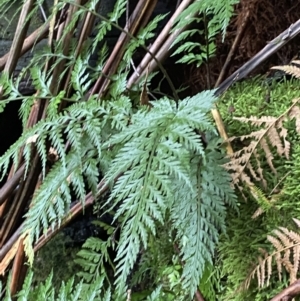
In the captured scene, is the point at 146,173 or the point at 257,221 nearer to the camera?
the point at 146,173

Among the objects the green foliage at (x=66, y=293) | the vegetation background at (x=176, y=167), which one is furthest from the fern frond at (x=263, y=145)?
the green foliage at (x=66, y=293)

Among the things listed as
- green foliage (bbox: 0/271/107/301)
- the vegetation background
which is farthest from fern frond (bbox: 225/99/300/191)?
green foliage (bbox: 0/271/107/301)

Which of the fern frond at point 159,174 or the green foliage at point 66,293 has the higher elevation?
the fern frond at point 159,174

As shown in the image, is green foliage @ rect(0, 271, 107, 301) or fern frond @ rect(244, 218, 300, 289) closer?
fern frond @ rect(244, 218, 300, 289)

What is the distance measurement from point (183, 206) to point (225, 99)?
1.08ft

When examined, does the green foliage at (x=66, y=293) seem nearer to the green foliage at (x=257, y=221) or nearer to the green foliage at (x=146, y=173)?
the green foliage at (x=146, y=173)

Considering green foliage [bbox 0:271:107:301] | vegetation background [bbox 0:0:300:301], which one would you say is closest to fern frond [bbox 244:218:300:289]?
vegetation background [bbox 0:0:300:301]

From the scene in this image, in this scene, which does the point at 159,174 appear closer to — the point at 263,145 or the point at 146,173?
the point at 146,173

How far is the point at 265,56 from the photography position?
0.84 metres

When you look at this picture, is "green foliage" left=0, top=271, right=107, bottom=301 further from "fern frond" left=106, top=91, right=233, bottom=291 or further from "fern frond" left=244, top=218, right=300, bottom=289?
"fern frond" left=244, top=218, right=300, bottom=289

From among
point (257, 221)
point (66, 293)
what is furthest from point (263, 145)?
point (66, 293)

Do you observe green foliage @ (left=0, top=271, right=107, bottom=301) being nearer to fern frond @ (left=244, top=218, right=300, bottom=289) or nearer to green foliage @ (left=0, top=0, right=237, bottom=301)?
green foliage @ (left=0, top=0, right=237, bottom=301)

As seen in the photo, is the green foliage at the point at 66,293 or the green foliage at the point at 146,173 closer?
the green foliage at the point at 146,173

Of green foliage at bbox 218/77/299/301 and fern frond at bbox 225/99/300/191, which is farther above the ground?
fern frond at bbox 225/99/300/191
